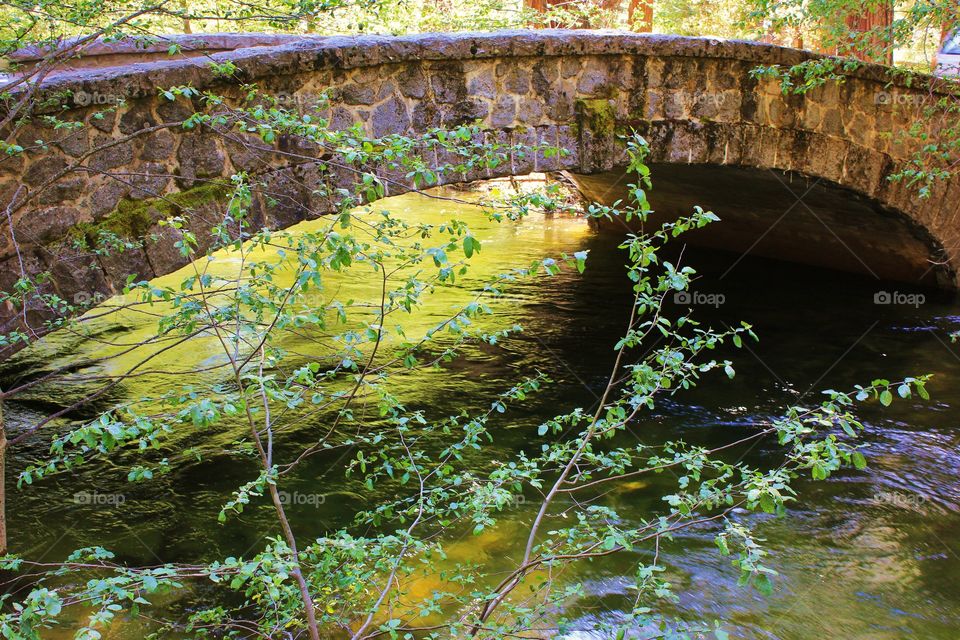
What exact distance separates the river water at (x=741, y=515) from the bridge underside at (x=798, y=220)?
76cm

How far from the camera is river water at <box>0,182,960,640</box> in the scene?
364 cm

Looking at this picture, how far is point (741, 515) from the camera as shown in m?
4.32

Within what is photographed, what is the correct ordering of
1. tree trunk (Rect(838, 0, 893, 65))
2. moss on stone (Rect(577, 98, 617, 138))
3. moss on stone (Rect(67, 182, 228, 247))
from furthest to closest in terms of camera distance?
1. tree trunk (Rect(838, 0, 893, 65))
2. moss on stone (Rect(577, 98, 617, 138))
3. moss on stone (Rect(67, 182, 228, 247))

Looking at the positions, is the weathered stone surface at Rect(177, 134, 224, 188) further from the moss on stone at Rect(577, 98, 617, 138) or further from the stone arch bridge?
the moss on stone at Rect(577, 98, 617, 138)

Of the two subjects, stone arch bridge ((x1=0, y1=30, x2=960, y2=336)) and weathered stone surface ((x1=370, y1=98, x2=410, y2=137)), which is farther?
weathered stone surface ((x1=370, y1=98, x2=410, y2=137))

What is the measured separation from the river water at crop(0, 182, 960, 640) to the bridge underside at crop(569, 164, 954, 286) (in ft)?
2.48

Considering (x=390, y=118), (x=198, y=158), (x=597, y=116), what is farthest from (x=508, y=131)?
(x=198, y=158)

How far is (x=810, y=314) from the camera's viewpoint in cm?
813

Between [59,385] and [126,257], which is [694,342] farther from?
[59,385]

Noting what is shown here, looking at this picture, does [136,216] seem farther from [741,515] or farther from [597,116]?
[741,515]

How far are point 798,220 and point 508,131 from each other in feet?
16.2

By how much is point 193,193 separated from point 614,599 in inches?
119

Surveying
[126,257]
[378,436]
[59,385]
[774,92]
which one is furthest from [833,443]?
[59,385]

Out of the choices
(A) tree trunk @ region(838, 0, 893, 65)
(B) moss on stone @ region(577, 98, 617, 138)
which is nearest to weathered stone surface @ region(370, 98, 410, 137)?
(B) moss on stone @ region(577, 98, 617, 138)
